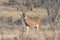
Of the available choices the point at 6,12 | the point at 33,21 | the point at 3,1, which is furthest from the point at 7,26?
the point at 3,1

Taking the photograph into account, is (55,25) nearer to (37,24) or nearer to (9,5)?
(37,24)

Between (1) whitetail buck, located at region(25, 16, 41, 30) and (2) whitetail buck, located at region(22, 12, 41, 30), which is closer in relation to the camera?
(2) whitetail buck, located at region(22, 12, 41, 30)

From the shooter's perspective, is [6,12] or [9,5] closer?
[6,12]

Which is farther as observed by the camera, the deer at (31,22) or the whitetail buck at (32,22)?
the whitetail buck at (32,22)

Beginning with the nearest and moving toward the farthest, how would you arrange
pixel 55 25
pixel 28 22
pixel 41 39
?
pixel 55 25, pixel 41 39, pixel 28 22

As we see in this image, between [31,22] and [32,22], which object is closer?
[31,22]

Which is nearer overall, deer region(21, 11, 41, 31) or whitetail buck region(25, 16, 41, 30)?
deer region(21, 11, 41, 31)

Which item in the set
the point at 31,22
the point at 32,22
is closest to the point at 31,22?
the point at 31,22

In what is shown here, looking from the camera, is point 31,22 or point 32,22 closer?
point 31,22

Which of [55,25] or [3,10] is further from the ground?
[55,25]

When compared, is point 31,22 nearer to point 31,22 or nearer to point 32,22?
point 31,22

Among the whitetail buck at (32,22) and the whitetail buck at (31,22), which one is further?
the whitetail buck at (32,22)

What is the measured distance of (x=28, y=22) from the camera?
516 inches

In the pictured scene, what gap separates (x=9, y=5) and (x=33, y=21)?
33.9 feet
